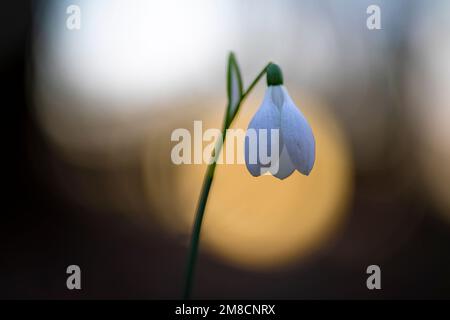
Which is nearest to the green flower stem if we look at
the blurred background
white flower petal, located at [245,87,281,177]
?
white flower petal, located at [245,87,281,177]

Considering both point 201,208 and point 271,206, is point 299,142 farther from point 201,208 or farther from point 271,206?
point 271,206

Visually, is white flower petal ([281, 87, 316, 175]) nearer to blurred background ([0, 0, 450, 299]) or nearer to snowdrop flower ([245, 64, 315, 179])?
snowdrop flower ([245, 64, 315, 179])

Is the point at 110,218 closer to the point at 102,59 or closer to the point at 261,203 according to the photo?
the point at 261,203

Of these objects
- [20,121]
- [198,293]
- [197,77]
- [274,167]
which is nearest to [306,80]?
[197,77]

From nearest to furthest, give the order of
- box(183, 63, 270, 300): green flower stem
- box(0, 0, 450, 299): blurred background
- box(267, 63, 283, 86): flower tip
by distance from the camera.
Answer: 1. box(183, 63, 270, 300): green flower stem
2. box(267, 63, 283, 86): flower tip
3. box(0, 0, 450, 299): blurred background

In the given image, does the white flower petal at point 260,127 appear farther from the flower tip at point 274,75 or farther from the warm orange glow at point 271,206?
the warm orange glow at point 271,206
